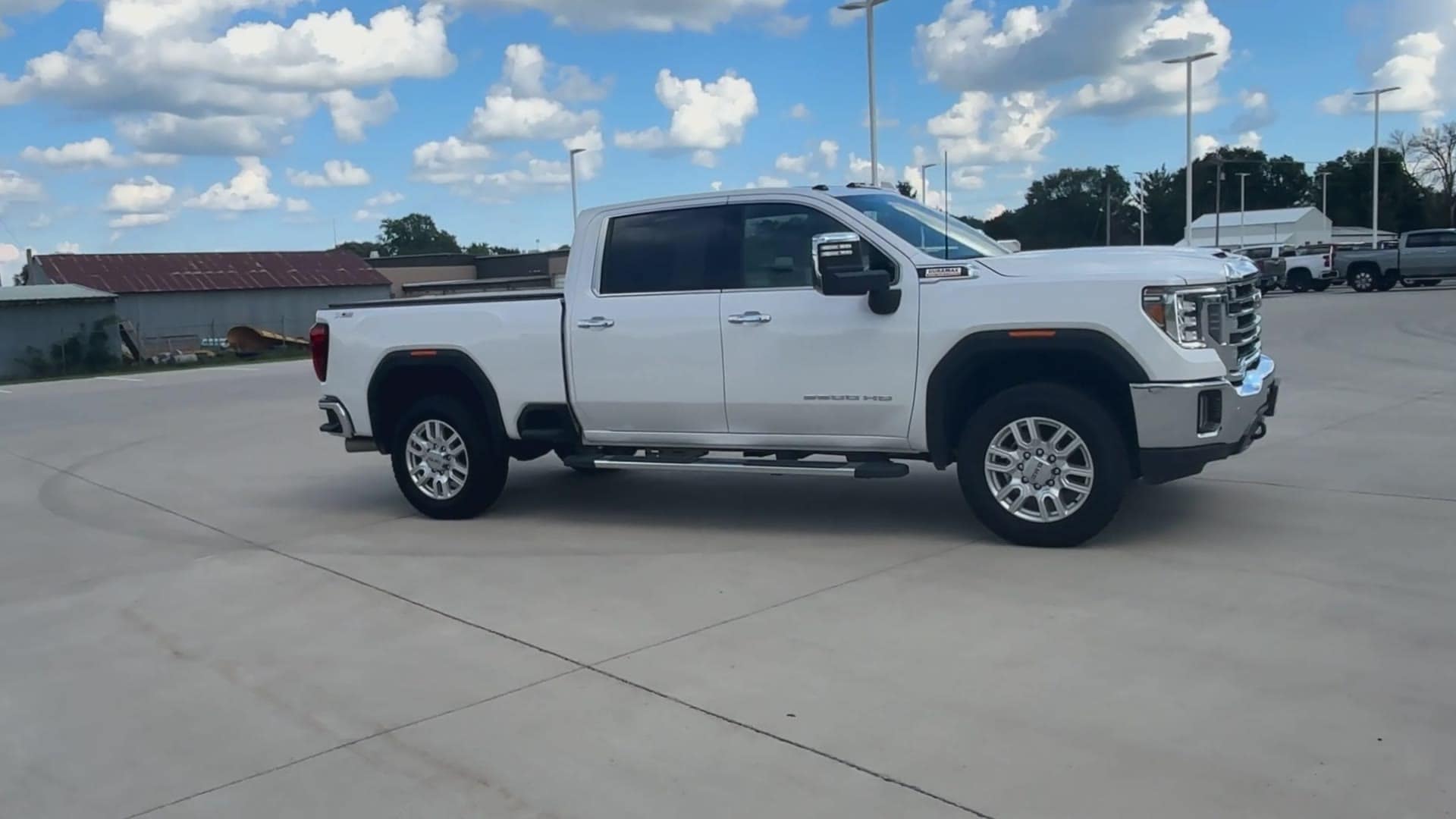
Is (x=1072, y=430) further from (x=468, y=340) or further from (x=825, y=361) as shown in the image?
(x=468, y=340)

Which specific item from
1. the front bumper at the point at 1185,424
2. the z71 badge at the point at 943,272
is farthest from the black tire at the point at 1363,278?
the z71 badge at the point at 943,272

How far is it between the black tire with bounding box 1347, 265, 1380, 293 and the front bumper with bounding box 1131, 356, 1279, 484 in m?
33.5

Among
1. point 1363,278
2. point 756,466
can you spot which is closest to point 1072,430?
point 756,466

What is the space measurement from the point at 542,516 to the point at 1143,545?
408cm

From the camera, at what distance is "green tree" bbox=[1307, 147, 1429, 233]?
95125mm

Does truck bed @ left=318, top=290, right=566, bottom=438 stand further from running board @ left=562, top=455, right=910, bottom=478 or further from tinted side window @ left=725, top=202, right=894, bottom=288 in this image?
tinted side window @ left=725, top=202, right=894, bottom=288

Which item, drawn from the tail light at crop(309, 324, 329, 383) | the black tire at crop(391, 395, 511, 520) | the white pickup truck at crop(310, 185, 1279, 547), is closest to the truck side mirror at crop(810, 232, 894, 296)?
the white pickup truck at crop(310, 185, 1279, 547)

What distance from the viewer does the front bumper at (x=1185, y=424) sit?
652 centimetres

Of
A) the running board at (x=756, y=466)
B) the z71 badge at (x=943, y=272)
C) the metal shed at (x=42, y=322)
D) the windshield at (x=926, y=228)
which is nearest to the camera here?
the z71 badge at (x=943, y=272)

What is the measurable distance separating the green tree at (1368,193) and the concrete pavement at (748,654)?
9862 cm

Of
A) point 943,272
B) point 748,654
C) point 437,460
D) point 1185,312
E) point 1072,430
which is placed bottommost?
point 748,654

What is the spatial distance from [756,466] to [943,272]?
1608mm

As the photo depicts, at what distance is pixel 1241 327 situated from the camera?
7.04 metres

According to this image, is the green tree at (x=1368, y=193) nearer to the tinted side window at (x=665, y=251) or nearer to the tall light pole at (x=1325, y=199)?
the tall light pole at (x=1325, y=199)
